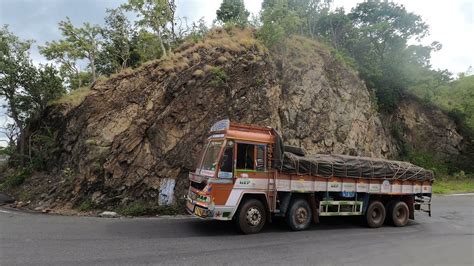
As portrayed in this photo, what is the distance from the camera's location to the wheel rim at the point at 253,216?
31.1 feet

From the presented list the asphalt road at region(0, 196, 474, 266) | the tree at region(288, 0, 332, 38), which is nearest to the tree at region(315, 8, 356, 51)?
the tree at region(288, 0, 332, 38)

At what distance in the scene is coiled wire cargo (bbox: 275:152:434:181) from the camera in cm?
1009

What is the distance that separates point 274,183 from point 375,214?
14.9 feet

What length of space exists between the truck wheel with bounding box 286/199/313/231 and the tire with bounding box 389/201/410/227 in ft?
12.1

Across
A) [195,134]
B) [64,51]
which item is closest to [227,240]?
[195,134]

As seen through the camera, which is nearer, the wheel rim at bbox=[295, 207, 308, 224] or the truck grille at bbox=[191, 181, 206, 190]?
the truck grille at bbox=[191, 181, 206, 190]

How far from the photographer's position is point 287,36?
21938mm

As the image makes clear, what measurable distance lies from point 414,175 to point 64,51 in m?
23.9

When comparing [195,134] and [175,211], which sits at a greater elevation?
[195,134]

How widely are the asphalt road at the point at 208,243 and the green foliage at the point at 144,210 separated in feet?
2.95

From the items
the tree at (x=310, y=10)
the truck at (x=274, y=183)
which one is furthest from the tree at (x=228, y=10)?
the truck at (x=274, y=183)

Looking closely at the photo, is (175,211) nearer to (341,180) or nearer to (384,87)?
(341,180)

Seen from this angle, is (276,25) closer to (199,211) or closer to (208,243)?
(199,211)

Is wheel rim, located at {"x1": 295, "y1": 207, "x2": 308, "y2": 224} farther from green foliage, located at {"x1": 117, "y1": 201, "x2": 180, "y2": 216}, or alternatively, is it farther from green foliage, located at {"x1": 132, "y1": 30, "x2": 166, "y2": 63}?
green foliage, located at {"x1": 132, "y1": 30, "x2": 166, "y2": 63}
